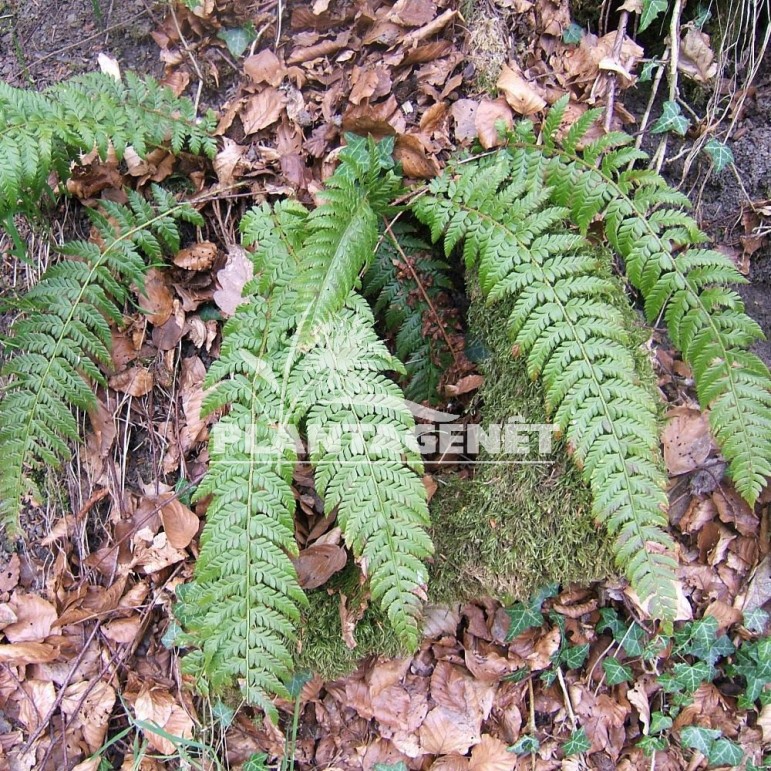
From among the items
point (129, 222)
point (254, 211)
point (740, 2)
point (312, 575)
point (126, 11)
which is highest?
point (740, 2)

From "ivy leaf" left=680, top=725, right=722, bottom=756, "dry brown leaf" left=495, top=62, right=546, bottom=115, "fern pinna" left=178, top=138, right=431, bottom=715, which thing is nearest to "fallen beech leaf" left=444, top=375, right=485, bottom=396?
"fern pinna" left=178, top=138, right=431, bottom=715

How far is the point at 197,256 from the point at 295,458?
4.05 feet

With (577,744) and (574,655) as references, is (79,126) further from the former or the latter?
(577,744)

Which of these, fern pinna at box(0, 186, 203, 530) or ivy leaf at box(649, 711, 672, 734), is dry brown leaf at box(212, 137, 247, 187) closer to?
fern pinna at box(0, 186, 203, 530)

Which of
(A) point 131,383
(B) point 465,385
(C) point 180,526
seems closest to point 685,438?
(B) point 465,385

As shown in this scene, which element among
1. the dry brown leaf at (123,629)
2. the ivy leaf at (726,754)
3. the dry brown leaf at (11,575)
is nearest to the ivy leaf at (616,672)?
the ivy leaf at (726,754)

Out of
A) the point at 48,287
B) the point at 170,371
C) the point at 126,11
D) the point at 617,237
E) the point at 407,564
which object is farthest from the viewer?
the point at 126,11

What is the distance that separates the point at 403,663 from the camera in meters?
2.79

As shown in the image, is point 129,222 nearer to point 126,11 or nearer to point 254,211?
point 254,211

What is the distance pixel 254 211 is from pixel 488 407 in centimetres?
129

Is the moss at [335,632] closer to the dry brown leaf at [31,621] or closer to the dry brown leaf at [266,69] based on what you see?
the dry brown leaf at [31,621]

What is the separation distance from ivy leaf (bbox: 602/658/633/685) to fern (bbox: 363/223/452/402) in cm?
143

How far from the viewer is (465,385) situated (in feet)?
8.73

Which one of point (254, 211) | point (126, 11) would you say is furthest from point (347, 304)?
point (126, 11)
